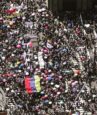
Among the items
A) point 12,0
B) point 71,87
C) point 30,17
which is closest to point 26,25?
point 30,17

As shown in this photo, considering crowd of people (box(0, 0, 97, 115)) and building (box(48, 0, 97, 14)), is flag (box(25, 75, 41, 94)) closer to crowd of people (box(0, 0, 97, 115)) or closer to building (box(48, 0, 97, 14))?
crowd of people (box(0, 0, 97, 115))

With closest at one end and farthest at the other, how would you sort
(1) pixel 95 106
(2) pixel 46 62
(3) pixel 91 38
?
(1) pixel 95 106 → (2) pixel 46 62 → (3) pixel 91 38

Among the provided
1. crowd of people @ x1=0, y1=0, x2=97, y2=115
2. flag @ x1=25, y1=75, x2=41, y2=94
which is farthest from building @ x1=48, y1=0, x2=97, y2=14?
flag @ x1=25, y1=75, x2=41, y2=94

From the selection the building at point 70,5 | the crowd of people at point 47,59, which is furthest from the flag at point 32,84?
the building at point 70,5

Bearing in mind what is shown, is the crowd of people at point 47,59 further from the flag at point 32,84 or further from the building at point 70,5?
the building at point 70,5

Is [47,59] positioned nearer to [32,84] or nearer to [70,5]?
[32,84]

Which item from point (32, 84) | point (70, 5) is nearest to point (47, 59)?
point (32, 84)

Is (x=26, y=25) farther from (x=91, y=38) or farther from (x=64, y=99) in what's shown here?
(x=64, y=99)
